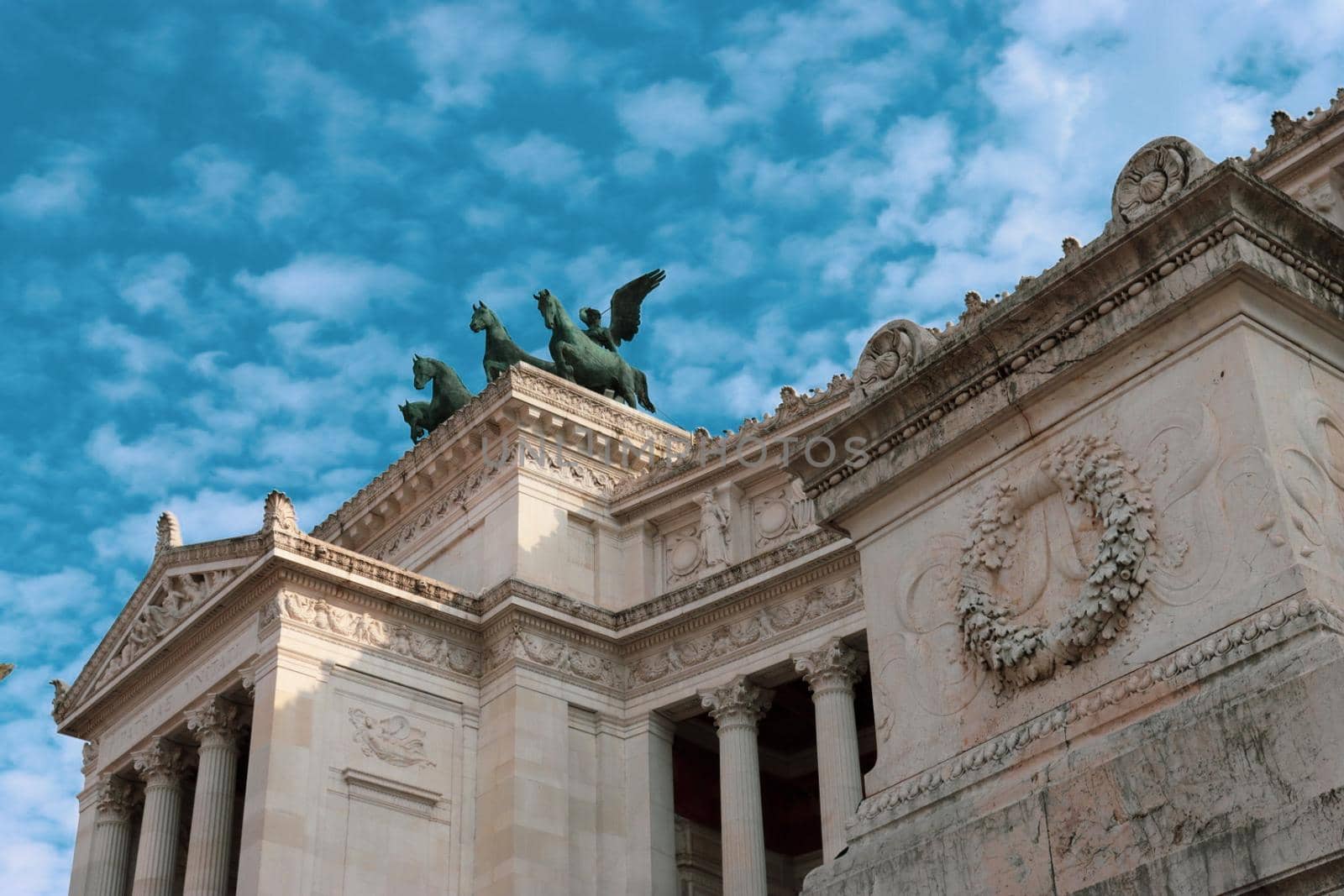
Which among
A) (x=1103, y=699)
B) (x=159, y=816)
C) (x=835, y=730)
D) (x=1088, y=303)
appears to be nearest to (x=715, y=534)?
(x=835, y=730)

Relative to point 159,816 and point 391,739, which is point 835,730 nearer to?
point 391,739

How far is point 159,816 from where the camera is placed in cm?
3069

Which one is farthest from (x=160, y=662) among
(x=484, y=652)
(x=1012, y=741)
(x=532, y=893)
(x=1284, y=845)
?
(x=1284, y=845)

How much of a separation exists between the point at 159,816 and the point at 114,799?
2.23 meters

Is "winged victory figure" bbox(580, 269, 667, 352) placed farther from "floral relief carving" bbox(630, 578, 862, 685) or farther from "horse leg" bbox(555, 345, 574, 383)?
"floral relief carving" bbox(630, 578, 862, 685)

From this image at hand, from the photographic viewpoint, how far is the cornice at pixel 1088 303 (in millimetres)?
9172

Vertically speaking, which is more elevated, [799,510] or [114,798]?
[799,510]

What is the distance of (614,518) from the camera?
34.1 m

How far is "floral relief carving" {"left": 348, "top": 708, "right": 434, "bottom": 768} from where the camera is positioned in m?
28.8

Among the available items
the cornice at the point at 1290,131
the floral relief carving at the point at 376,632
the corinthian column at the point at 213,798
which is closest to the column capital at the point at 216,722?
the corinthian column at the point at 213,798

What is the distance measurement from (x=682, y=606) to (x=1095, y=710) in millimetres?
22584

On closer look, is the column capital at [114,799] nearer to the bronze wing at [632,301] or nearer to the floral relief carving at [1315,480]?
the bronze wing at [632,301]

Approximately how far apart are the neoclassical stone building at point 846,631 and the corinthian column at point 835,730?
6cm

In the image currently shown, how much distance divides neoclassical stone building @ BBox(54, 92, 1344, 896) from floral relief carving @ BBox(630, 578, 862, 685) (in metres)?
0.07
